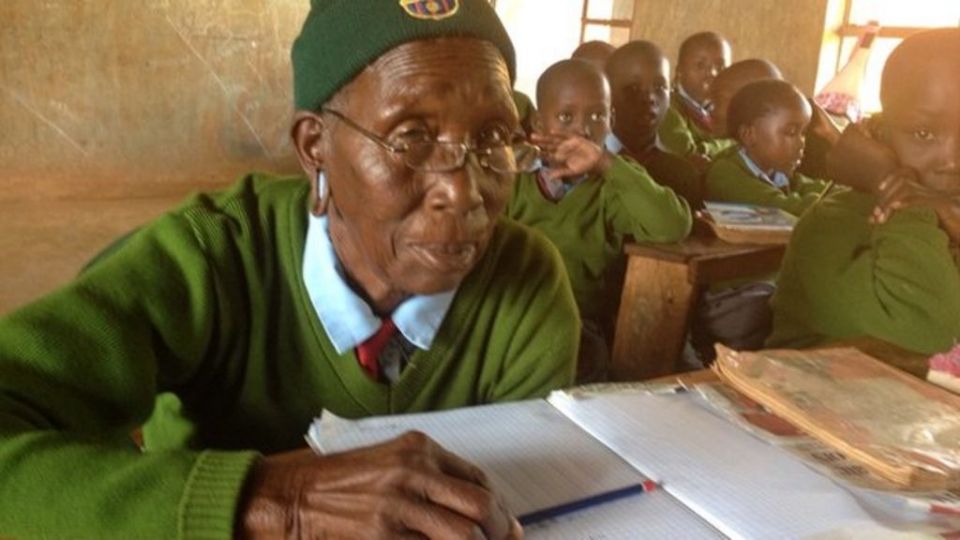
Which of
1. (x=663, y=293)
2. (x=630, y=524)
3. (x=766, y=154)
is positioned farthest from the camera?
(x=766, y=154)

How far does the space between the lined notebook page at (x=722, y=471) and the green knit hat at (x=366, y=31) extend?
1.45 feet

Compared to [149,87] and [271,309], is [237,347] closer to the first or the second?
[271,309]

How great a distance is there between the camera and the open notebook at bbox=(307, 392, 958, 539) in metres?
0.78

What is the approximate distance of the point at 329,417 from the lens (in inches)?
34.8

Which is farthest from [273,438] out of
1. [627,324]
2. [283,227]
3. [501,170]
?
[627,324]

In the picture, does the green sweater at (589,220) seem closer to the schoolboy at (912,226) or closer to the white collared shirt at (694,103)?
the schoolboy at (912,226)

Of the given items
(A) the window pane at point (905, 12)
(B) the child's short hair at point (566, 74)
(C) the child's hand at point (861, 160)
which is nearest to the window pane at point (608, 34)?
(A) the window pane at point (905, 12)

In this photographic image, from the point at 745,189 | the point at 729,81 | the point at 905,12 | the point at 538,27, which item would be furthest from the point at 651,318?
the point at 538,27

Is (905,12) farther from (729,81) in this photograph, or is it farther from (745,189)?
(745,189)

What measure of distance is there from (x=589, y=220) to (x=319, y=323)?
1724 millimetres

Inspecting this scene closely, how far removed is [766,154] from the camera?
3.34 metres

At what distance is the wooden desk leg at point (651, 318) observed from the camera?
230 centimetres

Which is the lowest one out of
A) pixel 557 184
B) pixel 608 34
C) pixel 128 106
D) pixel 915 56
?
pixel 128 106

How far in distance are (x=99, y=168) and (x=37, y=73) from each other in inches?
26.2
